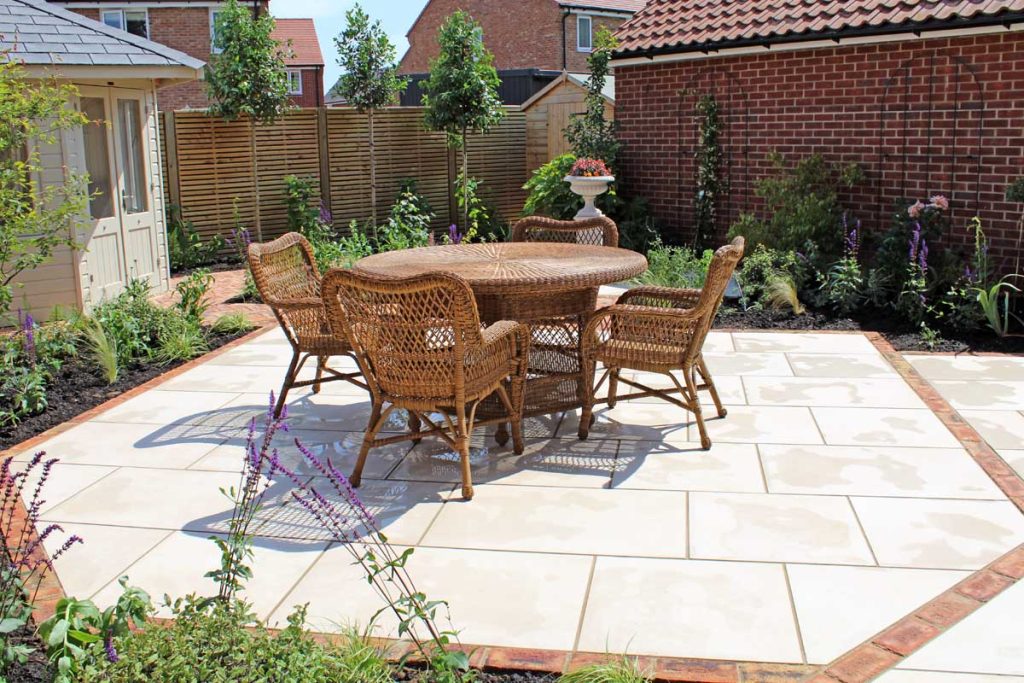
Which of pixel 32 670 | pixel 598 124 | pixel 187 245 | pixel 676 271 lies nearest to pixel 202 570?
pixel 32 670

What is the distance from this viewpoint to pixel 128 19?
84.3 ft

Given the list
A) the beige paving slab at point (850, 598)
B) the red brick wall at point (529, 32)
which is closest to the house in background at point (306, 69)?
the red brick wall at point (529, 32)

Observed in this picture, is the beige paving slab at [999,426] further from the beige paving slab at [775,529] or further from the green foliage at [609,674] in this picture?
the green foliage at [609,674]

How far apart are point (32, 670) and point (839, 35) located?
8.41 metres

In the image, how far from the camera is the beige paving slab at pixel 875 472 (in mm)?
4559

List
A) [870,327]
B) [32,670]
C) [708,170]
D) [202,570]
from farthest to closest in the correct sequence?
[708,170], [870,327], [202,570], [32,670]

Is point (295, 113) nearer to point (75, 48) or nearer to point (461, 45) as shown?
point (461, 45)

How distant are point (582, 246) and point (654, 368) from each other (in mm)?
1228

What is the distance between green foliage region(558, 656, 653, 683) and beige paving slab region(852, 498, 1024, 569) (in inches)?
51.6

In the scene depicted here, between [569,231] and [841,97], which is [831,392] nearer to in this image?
[569,231]

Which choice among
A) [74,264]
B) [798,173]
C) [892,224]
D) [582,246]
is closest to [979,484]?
[582,246]

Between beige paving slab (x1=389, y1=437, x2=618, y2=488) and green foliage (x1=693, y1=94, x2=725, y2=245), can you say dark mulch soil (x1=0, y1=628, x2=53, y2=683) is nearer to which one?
beige paving slab (x1=389, y1=437, x2=618, y2=488)

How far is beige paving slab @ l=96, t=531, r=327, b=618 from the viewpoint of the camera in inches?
145

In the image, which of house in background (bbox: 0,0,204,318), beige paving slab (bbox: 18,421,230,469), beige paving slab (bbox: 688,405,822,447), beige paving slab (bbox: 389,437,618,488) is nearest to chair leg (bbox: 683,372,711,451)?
beige paving slab (bbox: 688,405,822,447)
